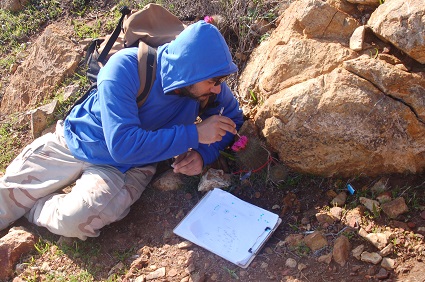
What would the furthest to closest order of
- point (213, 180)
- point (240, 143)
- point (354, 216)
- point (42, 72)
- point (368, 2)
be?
1. point (42, 72)
2. point (213, 180)
3. point (240, 143)
4. point (368, 2)
5. point (354, 216)

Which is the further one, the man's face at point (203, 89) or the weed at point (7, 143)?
the weed at point (7, 143)

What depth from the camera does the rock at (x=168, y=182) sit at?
354 centimetres

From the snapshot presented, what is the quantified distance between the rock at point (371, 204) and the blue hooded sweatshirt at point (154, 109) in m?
1.04

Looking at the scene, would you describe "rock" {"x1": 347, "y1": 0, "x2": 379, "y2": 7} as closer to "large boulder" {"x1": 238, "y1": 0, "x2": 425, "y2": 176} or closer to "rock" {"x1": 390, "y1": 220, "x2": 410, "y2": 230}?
"large boulder" {"x1": 238, "y1": 0, "x2": 425, "y2": 176}

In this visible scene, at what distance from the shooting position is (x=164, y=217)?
11.2 ft

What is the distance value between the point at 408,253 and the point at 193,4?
3.10 meters

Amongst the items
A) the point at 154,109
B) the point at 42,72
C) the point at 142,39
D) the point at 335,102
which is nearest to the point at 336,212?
the point at 335,102

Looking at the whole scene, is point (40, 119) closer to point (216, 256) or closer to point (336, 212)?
point (216, 256)

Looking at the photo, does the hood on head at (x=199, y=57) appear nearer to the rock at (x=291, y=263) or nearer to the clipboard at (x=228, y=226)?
the clipboard at (x=228, y=226)

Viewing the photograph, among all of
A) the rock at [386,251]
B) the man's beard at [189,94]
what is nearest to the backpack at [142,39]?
the man's beard at [189,94]

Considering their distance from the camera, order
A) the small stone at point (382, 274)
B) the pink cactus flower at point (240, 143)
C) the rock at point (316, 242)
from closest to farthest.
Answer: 1. the small stone at point (382, 274)
2. the rock at point (316, 242)
3. the pink cactus flower at point (240, 143)

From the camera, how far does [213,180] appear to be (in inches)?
135

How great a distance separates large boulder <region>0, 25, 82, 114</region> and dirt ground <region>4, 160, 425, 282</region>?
160 centimetres

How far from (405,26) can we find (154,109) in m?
1.63
